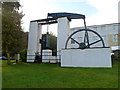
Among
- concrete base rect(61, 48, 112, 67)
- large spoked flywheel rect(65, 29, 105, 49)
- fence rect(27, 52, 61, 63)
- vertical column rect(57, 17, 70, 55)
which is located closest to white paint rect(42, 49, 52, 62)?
fence rect(27, 52, 61, 63)

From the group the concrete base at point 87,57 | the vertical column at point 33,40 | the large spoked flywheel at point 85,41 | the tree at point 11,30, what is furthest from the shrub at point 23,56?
the concrete base at point 87,57

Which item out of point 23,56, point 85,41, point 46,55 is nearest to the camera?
point 46,55

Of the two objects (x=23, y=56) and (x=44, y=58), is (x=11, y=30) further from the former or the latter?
(x=23, y=56)

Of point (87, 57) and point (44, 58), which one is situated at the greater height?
point (87, 57)

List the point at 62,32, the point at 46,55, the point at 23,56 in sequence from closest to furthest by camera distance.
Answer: the point at 46,55, the point at 62,32, the point at 23,56

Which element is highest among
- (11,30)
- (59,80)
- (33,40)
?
(11,30)

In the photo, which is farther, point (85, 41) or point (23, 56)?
point (23, 56)

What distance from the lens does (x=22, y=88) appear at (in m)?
4.06

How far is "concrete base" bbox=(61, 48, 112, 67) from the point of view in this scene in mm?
9256

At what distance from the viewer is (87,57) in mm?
9617

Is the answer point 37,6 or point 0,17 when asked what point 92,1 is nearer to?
point 37,6

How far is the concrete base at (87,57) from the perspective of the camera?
30.4 ft

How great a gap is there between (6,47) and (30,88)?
819cm

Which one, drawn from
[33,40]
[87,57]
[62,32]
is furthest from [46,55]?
[87,57]
